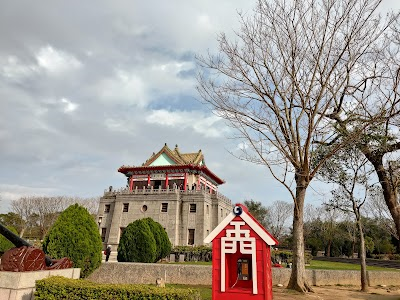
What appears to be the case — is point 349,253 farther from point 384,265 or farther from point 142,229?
point 142,229

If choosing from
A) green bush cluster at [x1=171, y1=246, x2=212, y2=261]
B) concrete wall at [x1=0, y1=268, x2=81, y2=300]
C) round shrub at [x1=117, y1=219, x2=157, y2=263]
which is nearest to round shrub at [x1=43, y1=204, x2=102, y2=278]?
concrete wall at [x1=0, y1=268, x2=81, y2=300]

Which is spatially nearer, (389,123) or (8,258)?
(8,258)

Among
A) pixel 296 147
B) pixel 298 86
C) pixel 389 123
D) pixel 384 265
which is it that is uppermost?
pixel 298 86

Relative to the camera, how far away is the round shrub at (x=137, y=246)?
15.7 meters

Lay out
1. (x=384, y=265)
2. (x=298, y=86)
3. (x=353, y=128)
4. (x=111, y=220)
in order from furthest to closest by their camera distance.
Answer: (x=111, y=220)
(x=384, y=265)
(x=353, y=128)
(x=298, y=86)

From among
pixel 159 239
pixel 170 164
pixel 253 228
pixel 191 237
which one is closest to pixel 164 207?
pixel 191 237

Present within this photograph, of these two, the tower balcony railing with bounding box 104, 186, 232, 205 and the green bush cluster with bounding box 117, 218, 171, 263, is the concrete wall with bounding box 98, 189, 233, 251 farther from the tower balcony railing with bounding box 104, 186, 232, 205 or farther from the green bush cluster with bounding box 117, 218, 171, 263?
the green bush cluster with bounding box 117, 218, 171, 263

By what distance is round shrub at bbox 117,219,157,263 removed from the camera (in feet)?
51.6

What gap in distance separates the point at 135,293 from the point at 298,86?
27.7 ft

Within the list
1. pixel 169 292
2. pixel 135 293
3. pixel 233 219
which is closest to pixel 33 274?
pixel 135 293

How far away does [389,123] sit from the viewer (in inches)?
425

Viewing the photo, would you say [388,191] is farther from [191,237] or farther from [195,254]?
[191,237]

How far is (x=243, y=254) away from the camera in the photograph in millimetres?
6246

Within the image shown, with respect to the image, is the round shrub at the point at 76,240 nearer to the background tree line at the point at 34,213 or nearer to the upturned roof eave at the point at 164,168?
the upturned roof eave at the point at 164,168
